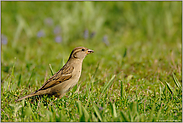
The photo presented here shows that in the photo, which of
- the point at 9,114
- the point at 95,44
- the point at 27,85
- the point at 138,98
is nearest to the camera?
the point at 9,114

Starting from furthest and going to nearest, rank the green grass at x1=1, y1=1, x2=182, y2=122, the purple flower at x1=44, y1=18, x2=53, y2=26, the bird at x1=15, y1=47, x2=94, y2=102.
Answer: the purple flower at x1=44, y1=18, x2=53, y2=26 < the bird at x1=15, y1=47, x2=94, y2=102 < the green grass at x1=1, y1=1, x2=182, y2=122

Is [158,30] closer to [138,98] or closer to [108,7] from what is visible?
[108,7]

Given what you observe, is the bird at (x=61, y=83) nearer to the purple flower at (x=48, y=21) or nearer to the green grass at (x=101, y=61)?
the green grass at (x=101, y=61)

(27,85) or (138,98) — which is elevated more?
(27,85)

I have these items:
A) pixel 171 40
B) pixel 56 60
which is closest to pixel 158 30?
pixel 171 40

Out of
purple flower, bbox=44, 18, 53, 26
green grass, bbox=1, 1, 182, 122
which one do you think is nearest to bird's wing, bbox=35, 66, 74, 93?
green grass, bbox=1, 1, 182, 122

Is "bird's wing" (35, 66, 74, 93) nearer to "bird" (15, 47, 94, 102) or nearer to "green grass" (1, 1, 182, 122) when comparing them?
"bird" (15, 47, 94, 102)

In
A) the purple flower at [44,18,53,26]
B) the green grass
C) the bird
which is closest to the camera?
the green grass

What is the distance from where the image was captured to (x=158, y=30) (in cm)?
984

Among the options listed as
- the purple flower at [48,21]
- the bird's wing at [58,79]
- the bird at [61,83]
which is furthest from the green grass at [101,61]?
the bird's wing at [58,79]

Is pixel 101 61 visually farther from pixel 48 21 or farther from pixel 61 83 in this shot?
pixel 48 21

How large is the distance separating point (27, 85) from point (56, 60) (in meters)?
2.21

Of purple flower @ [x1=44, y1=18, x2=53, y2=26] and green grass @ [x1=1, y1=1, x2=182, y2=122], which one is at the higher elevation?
purple flower @ [x1=44, y1=18, x2=53, y2=26]

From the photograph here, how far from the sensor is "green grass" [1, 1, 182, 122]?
4.20m
